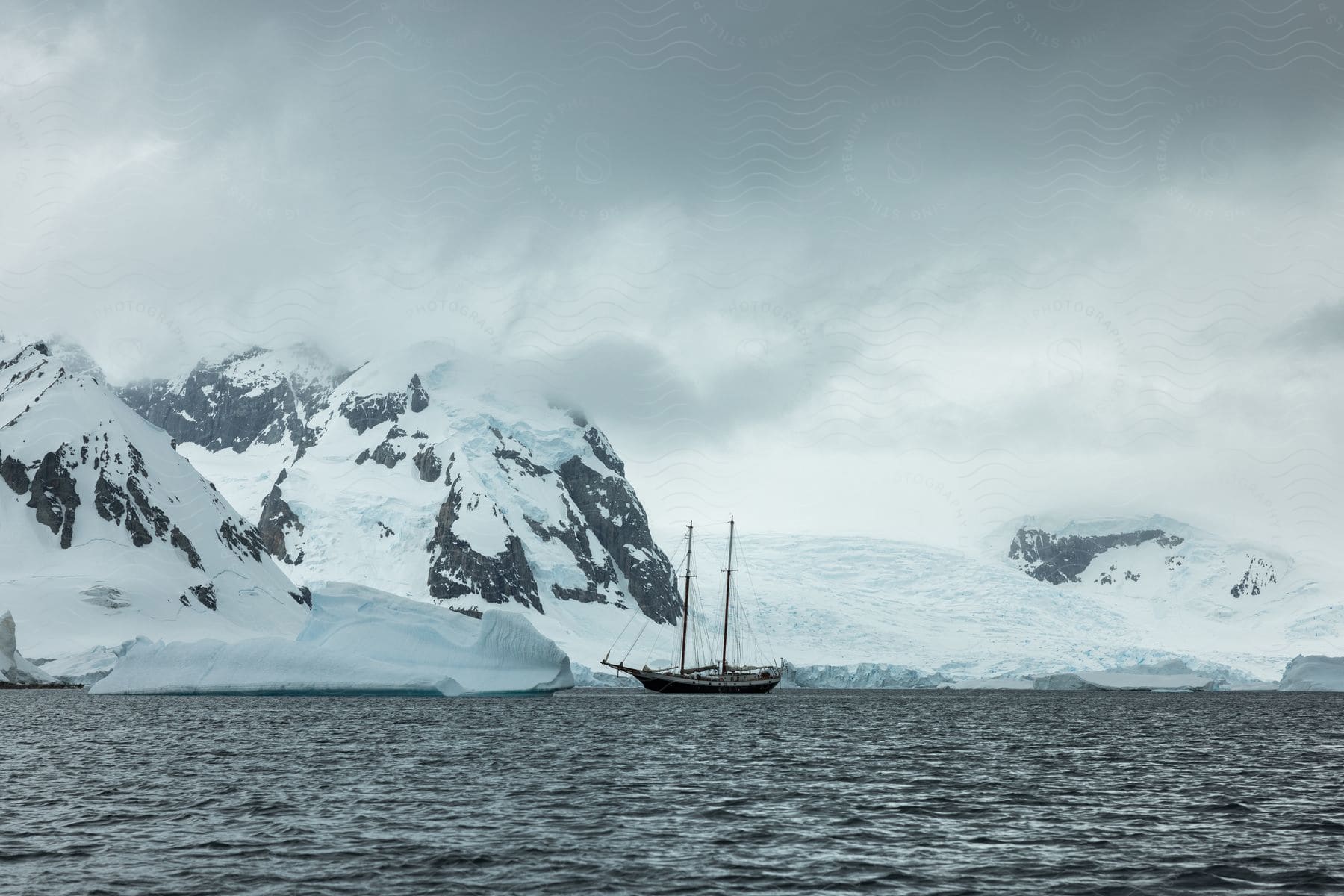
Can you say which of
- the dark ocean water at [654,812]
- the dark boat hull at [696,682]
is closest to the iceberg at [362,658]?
the dark ocean water at [654,812]

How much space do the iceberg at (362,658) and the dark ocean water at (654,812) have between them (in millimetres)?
33471

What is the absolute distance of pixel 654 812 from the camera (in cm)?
3222

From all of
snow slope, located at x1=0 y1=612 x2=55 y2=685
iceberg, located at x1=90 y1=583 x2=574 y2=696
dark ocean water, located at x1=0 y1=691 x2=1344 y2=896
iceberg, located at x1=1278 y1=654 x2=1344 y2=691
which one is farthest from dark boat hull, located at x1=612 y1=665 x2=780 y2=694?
dark ocean water, located at x1=0 y1=691 x2=1344 y2=896

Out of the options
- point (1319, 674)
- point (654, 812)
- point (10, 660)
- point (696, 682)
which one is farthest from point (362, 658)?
point (1319, 674)

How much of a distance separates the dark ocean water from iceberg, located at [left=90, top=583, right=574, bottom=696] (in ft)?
110

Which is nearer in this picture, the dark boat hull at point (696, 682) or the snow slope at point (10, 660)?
the snow slope at point (10, 660)

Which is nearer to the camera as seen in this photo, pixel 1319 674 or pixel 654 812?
pixel 654 812

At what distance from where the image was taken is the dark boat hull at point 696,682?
167 metres

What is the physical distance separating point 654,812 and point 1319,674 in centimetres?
18437

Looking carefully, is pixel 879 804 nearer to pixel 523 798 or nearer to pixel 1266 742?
pixel 523 798

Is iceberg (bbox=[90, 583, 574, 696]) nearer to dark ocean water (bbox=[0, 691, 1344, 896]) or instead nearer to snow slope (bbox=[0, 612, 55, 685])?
snow slope (bbox=[0, 612, 55, 685])

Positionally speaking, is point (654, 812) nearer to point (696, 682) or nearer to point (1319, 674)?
point (696, 682)

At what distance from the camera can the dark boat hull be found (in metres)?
167

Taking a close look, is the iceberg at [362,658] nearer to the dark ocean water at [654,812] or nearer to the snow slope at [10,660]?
the snow slope at [10,660]
